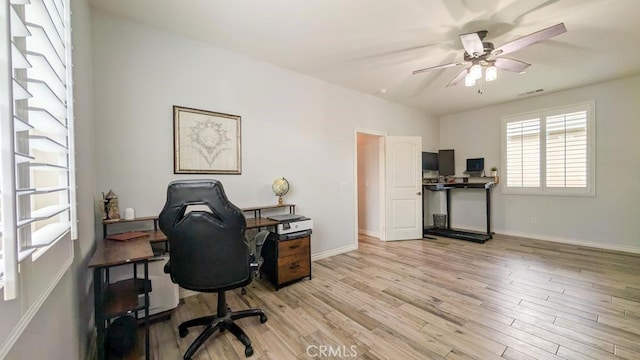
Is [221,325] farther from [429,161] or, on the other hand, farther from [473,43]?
[429,161]

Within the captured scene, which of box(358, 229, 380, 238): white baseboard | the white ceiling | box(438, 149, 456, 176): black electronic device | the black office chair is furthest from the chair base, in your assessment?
box(438, 149, 456, 176): black electronic device

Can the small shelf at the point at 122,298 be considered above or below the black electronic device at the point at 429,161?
below

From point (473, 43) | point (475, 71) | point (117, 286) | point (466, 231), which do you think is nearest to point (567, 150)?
point (466, 231)

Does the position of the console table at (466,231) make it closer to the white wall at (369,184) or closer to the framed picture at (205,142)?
the white wall at (369,184)

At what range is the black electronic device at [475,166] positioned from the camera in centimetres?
548

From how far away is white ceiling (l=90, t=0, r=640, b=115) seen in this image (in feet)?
7.29

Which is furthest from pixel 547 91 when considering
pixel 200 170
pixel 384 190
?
pixel 200 170

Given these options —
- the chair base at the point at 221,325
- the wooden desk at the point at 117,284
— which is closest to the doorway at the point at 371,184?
the chair base at the point at 221,325

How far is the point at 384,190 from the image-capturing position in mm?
4934

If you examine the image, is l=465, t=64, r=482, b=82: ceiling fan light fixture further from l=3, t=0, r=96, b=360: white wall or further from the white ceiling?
l=3, t=0, r=96, b=360: white wall

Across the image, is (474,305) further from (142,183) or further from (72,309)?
(142,183)

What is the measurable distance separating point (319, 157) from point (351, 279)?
1.82 meters

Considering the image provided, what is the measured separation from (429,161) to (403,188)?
→ 134 centimetres

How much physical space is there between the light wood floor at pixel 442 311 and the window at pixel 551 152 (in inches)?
55.3
